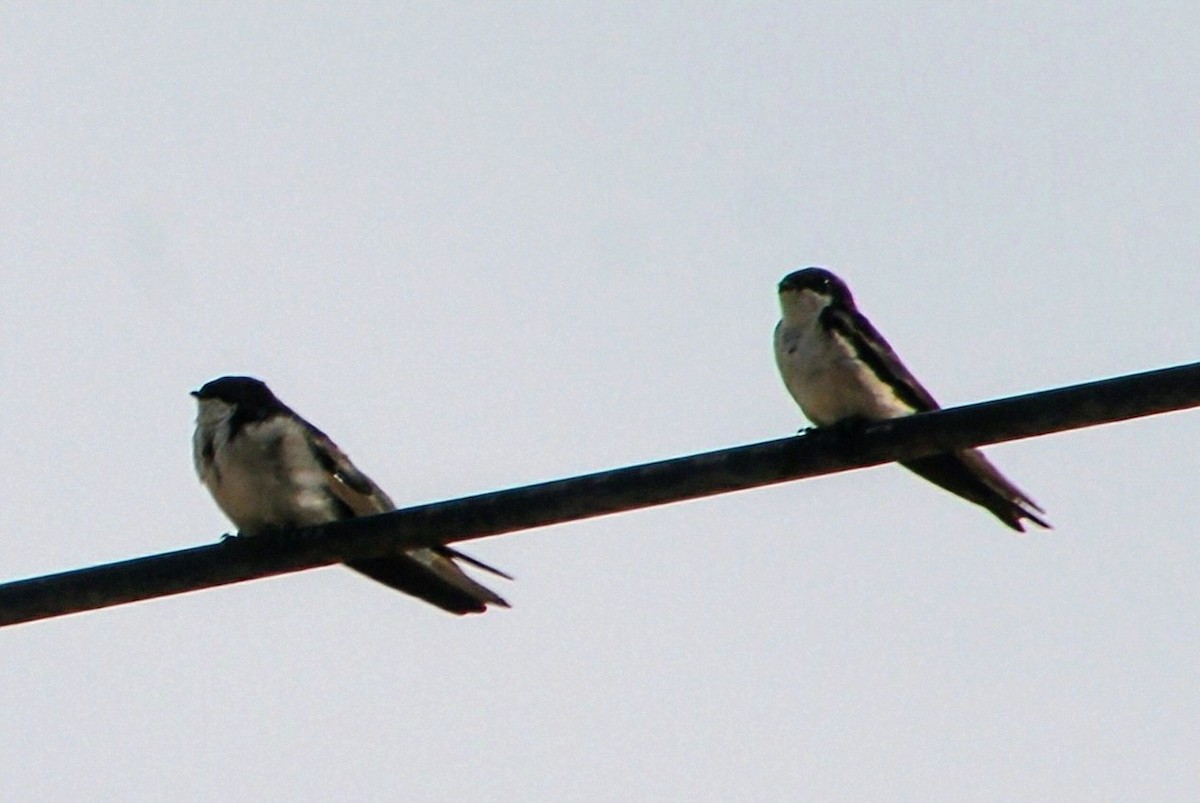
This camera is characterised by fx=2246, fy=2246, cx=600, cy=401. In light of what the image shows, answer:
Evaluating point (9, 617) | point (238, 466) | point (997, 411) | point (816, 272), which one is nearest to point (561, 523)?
point (997, 411)

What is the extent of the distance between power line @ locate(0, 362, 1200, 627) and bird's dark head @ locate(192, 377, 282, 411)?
9.70 ft

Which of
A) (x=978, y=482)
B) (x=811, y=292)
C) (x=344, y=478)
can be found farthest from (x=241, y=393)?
(x=978, y=482)

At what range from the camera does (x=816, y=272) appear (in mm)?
9289

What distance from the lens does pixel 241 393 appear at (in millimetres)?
8969

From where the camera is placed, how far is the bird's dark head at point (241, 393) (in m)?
8.87

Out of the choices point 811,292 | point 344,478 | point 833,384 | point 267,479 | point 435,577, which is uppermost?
point 811,292

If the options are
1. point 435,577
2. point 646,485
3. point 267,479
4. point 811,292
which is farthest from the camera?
point 811,292

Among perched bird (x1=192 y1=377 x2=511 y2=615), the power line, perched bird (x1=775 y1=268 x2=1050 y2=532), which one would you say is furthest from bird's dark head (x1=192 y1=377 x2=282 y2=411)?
the power line

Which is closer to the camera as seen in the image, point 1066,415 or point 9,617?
point 1066,415

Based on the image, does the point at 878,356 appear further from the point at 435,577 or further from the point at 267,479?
the point at 267,479

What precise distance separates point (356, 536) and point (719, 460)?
1.02 metres

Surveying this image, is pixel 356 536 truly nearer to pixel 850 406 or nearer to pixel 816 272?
pixel 850 406

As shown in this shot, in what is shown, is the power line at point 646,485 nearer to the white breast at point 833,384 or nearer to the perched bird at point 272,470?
the perched bird at point 272,470

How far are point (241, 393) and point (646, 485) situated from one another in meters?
3.76
